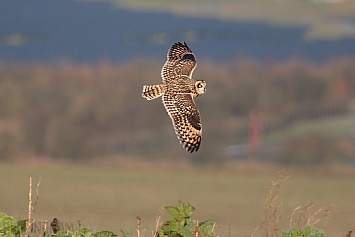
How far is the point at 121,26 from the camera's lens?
228 ft

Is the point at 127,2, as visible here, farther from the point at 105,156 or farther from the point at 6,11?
the point at 105,156

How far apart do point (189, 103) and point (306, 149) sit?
47.1 metres

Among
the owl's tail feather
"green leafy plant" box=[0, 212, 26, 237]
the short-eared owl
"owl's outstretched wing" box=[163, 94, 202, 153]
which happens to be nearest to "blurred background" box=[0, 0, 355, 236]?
the short-eared owl

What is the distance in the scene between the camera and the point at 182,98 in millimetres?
7531

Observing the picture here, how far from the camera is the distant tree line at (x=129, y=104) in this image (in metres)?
52.4

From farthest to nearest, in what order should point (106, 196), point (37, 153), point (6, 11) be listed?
point (6, 11), point (37, 153), point (106, 196)

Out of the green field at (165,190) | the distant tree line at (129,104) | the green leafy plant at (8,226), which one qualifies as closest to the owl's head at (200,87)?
the green leafy plant at (8,226)

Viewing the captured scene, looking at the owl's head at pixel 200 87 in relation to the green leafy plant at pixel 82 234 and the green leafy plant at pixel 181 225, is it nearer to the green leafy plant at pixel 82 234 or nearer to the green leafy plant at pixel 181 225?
the green leafy plant at pixel 181 225

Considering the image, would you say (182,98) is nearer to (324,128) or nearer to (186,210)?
(186,210)

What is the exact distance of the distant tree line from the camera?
52438 mm

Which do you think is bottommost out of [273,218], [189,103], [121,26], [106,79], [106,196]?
[273,218]

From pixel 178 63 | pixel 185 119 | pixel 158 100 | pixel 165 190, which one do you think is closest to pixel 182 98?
pixel 185 119

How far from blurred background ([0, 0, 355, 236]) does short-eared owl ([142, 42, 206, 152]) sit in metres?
29.8

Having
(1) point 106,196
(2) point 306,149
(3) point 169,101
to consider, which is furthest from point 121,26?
(3) point 169,101
